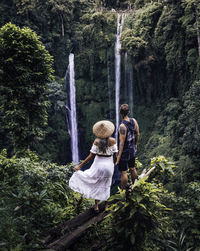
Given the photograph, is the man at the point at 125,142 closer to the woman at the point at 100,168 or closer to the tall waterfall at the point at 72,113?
the woman at the point at 100,168

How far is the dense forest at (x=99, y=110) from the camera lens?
9.27 ft

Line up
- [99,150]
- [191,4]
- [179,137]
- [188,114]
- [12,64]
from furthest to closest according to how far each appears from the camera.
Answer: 1. [179,137]
2. [191,4]
3. [188,114]
4. [12,64]
5. [99,150]

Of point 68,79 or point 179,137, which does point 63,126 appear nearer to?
point 68,79

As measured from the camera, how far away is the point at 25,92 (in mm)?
7031

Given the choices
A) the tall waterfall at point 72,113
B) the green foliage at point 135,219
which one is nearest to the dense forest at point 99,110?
the green foliage at point 135,219

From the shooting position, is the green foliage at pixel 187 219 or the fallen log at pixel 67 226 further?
the green foliage at pixel 187 219

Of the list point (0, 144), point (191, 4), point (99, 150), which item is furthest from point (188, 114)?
point (0, 144)

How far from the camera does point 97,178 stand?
3.39m

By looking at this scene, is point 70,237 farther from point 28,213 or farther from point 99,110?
point 99,110

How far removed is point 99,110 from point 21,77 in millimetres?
11094

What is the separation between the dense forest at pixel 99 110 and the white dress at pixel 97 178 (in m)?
0.42

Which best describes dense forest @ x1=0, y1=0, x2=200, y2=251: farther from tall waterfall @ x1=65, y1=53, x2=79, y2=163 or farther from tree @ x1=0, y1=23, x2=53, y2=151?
tall waterfall @ x1=65, y1=53, x2=79, y2=163

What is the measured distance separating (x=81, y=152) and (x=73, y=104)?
379 centimetres

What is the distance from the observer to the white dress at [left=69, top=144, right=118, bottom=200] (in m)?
3.35
